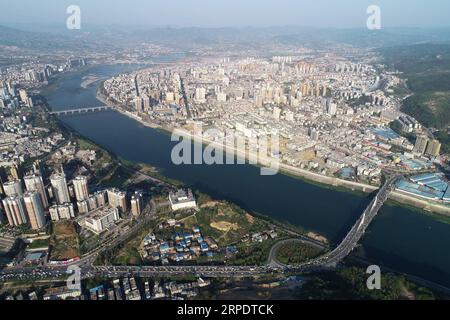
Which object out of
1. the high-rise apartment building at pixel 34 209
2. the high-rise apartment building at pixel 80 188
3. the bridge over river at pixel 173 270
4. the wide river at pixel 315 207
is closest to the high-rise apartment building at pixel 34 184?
the high-rise apartment building at pixel 34 209

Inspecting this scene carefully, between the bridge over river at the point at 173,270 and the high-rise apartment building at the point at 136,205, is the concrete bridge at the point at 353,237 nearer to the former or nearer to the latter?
the bridge over river at the point at 173,270

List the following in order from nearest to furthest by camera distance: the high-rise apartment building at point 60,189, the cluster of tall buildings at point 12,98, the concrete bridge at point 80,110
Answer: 1. the high-rise apartment building at point 60,189
2. the concrete bridge at point 80,110
3. the cluster of tall buildings at point 12,98

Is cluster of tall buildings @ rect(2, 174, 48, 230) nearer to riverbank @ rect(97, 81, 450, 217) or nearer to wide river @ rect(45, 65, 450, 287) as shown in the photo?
wide river @ rect(45, 65, 450, 287)

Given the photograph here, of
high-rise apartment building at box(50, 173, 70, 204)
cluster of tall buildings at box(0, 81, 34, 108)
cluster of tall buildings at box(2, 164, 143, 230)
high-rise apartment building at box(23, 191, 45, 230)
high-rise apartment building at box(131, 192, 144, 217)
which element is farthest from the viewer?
cluster of tall buildings at box(0, 81, 34, 108)

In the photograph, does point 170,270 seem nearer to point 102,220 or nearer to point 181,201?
point 102,220

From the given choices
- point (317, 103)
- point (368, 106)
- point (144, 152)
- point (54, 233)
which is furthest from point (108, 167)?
point (368, 106)

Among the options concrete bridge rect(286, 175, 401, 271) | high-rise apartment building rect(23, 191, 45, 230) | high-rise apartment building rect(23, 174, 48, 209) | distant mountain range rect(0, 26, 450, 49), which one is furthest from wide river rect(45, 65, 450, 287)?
distant mountain range rect(0, 26, 450, 49)

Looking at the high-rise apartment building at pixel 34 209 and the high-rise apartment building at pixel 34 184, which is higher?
the high-rise apartment building at pixel 34 184

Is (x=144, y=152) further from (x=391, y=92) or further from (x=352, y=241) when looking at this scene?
(x=391, y=92)

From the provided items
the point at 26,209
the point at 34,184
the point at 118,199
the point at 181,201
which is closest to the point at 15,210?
the point at 26,209

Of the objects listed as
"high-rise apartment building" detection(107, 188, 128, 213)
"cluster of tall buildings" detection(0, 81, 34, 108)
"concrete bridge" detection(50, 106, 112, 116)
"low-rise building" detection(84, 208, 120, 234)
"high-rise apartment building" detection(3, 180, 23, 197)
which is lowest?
"low-rise building" detection(84, 208, 120, 234)
